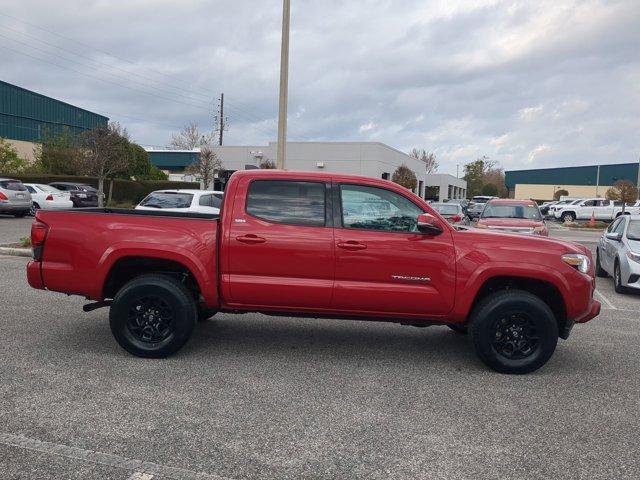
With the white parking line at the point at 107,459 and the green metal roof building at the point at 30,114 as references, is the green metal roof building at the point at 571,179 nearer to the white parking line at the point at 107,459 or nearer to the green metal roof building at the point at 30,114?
the green metal roof building at the point at 30,114

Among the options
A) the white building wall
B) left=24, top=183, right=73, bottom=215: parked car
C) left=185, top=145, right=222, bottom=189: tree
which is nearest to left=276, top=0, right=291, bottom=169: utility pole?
left=24, top=183, right=73, bottom=215: parked car

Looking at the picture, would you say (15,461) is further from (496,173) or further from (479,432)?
(496,173)

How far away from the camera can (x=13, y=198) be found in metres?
21.3

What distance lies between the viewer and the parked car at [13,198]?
21078 millimetres

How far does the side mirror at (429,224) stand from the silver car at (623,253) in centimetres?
640

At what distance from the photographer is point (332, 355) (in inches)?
223

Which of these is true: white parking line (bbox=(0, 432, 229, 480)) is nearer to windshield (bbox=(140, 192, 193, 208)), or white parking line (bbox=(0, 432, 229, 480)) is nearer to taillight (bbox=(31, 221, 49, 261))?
taillight (bbox=(31, 221, 49, 261))

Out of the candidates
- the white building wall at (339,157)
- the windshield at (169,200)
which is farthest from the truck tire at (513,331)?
the white building wall at (339,157)

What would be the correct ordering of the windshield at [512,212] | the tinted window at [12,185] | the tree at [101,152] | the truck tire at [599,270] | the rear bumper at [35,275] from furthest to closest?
the tree at [101,152] < the tinted window at [12,185] < the windshield at [512,212] < the truck tire at [599,270] < the rear bumper at [35,275]

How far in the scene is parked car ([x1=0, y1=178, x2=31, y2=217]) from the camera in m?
21.1

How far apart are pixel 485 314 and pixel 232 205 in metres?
2.62

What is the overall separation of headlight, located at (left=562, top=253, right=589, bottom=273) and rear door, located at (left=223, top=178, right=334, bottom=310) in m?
2.21

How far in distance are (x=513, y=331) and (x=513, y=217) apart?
33.7 ft

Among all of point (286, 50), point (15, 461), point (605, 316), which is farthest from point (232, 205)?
point (286, 50)
